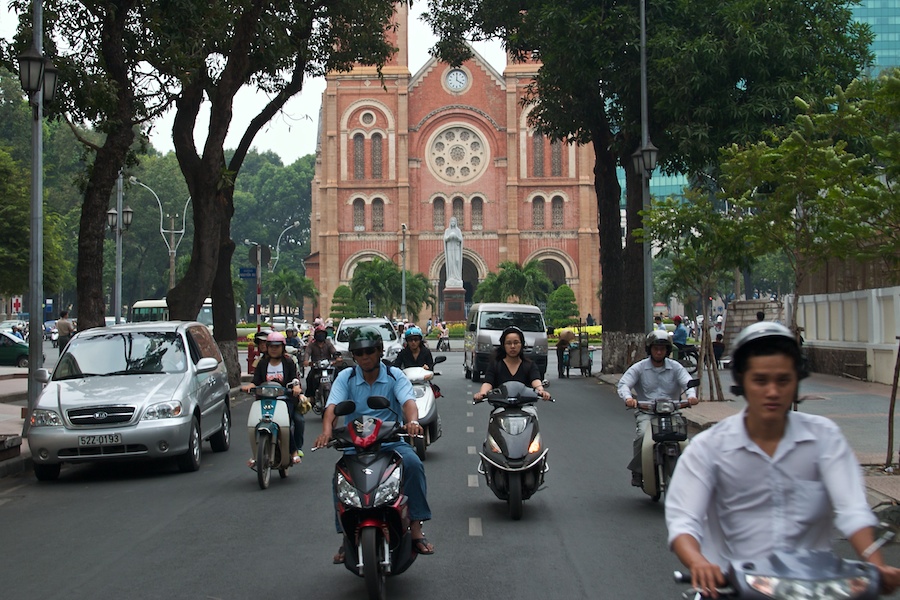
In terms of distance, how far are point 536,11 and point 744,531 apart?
24803 millimetres

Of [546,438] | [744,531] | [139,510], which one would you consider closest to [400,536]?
[744,531]

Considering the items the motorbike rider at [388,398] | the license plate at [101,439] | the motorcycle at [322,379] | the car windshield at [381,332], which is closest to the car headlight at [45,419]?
the license plate at [101,439]

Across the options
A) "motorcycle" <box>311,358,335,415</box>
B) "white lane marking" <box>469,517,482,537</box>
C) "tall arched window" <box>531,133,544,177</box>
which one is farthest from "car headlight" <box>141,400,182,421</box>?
"tall arched window" <box>531,133,544,177</box>

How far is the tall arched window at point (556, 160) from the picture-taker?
257 feet

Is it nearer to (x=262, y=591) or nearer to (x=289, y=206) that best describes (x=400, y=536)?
(x=262, y=591)

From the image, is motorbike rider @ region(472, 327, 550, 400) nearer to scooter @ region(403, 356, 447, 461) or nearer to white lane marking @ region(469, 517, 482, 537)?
white lane marking @ region(469, 517, 482, 537)

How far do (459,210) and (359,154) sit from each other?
7.84 m

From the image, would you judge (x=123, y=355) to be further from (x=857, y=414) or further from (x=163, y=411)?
(x=857, y=414)

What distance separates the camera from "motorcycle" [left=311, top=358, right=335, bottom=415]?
1747 cm

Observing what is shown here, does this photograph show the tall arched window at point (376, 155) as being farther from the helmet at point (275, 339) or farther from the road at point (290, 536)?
the helmet at point (275, 339)

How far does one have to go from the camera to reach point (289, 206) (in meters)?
122

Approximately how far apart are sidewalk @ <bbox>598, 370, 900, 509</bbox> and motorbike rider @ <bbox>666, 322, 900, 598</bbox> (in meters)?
3.69

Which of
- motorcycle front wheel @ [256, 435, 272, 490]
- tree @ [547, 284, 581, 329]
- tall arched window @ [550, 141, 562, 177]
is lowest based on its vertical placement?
motorcycle front wheel @ [256, 435, 272, 490]

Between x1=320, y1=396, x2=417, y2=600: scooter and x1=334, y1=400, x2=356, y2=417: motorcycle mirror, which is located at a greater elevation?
x1=334, y1=400, x2=356, y2=417: motorcycle mirror
